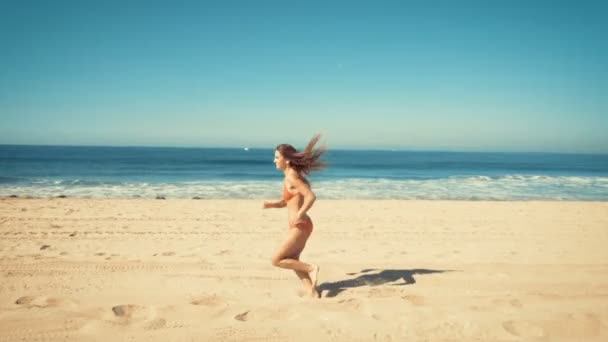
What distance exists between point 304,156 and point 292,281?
172 centimetres

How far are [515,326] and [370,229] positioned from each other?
197 inches

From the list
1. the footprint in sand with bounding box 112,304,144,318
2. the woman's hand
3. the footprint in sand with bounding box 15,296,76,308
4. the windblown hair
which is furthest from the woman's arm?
the footprint in sand with bounding box 15,296,76,308

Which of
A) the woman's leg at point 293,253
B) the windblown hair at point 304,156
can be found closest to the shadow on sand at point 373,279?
the woman's leg at point 293,253

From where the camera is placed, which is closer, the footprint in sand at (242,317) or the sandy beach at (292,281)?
the sandy beach at (292,281)

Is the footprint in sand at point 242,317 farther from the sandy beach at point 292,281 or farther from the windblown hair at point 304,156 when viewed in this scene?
the windblown hair at point 304,156

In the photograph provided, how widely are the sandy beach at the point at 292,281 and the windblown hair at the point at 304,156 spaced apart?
1.46m

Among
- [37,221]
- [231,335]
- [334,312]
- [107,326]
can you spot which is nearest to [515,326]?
[334,312]

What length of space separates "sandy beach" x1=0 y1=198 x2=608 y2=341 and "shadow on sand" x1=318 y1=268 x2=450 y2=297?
26 millimetres

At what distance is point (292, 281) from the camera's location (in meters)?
4.80

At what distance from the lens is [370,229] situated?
853cm

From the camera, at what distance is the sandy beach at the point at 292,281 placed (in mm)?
3434

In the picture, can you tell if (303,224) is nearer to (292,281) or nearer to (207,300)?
(292,281)

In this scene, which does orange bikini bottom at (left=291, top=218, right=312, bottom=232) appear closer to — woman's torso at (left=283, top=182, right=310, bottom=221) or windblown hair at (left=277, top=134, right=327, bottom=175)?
woman's torso at (left=283, top=182, right=310, bottom=221)

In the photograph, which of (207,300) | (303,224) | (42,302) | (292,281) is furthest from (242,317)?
(42,302)
